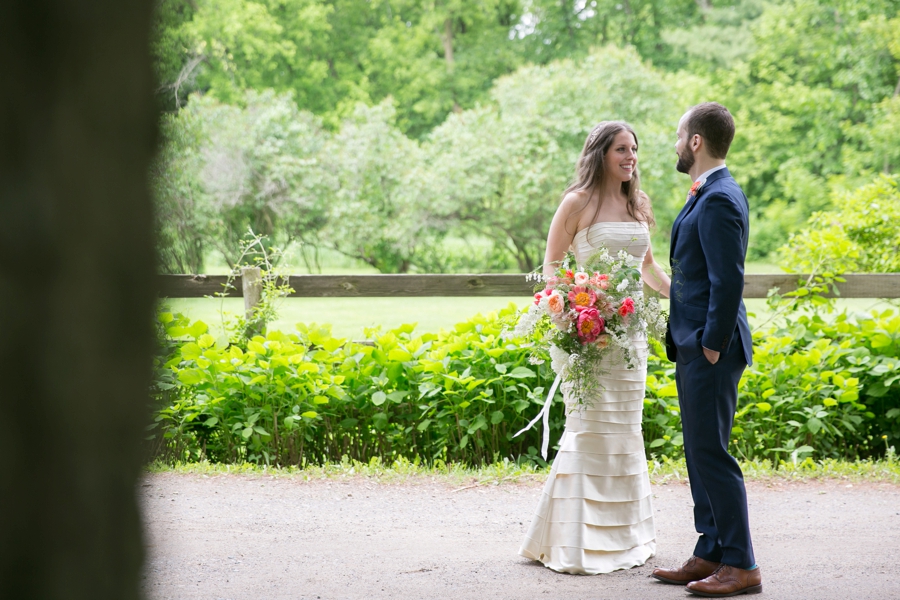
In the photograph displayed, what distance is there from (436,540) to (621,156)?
2.14 m

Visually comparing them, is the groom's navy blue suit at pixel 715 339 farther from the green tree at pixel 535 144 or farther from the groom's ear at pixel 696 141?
the green tree at pixel 535 144

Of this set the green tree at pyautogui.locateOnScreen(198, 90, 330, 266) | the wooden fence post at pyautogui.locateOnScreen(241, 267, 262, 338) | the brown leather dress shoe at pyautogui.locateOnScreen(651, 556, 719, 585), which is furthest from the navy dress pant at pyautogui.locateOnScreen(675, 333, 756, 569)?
the green tree at pyautogui.locateOnScreen(198, 90, 330, 266)

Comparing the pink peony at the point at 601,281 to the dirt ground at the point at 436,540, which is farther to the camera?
the pink peony at the point at 601,281

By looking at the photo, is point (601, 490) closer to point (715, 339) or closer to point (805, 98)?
point (715, 339)

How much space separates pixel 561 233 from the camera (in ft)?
12.6

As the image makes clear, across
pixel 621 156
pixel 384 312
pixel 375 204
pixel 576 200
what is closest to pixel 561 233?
pixel 576 200

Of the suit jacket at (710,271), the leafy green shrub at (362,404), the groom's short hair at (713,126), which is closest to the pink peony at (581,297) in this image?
the suit jacket at (710,271)

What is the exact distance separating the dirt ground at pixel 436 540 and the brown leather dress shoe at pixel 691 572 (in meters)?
0.05

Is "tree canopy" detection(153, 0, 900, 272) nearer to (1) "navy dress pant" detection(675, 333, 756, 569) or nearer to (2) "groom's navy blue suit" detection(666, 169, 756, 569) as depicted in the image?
(2) "groom's navy blue suit" detection(666, 169, 756, 569)

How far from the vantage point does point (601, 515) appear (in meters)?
3.70

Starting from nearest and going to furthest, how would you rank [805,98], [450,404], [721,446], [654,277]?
[721,446] < [654,277] < [450,404] < [805,98]

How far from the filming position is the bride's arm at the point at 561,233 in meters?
3.81

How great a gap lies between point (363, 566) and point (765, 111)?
24998 millimetres

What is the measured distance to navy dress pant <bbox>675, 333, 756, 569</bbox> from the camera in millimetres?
3275
